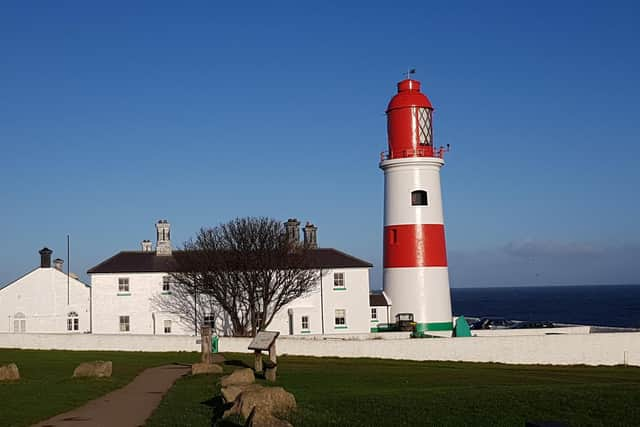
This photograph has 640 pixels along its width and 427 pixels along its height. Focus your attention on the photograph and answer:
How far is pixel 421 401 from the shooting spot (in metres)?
19.0

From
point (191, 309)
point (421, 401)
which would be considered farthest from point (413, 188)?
point (421, 401)

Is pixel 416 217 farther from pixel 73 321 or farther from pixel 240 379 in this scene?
pixel 240 379

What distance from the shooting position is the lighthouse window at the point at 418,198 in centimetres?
4555

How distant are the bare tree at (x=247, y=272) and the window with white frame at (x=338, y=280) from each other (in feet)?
6.39

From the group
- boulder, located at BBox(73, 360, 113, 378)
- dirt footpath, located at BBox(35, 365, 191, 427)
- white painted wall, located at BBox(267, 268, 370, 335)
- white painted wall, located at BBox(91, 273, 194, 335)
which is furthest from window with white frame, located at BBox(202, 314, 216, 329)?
boulder, located at BBox(73, 360, 113, 378)

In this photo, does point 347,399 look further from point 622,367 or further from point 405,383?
point 622,367

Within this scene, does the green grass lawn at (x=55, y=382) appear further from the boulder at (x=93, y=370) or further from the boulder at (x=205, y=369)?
the boulder at (x=205, y=369)

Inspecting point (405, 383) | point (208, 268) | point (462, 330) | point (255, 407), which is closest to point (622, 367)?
point (462, 330)

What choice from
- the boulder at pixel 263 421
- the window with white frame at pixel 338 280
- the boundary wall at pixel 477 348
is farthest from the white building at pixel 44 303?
the boulder at pixel 263 421

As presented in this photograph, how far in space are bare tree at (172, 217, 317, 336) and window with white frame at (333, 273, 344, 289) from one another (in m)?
1.95

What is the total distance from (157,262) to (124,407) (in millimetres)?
30953

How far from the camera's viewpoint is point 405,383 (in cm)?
2450

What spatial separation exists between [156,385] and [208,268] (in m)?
21.0

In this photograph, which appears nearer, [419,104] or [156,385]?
[156,385]
